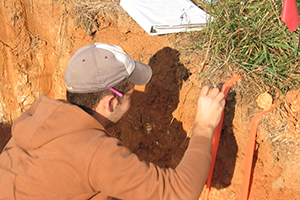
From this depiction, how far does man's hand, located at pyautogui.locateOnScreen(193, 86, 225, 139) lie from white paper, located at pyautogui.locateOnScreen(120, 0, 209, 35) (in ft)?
4.39

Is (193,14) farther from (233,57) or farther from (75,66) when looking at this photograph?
(75,66)

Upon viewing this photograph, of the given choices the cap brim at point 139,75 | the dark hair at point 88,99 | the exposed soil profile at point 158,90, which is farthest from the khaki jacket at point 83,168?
the exposed soil profile at point 158,90

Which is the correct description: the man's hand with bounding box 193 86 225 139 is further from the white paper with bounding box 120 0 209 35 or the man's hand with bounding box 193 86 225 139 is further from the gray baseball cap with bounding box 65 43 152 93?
the white paper with bounding box 120 0 209 35

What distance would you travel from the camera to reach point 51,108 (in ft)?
5.24

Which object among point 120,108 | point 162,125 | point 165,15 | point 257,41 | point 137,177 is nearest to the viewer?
point 137,177

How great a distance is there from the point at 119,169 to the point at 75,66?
76cm

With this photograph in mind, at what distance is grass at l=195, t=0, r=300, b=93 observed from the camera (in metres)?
2.26

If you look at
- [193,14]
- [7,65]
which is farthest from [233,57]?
[7,65]

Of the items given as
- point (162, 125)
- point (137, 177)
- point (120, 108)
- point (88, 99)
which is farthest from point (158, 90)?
point (137, 177)

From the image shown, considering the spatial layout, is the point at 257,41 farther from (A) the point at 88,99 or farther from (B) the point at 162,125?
(A) the point at 88,99

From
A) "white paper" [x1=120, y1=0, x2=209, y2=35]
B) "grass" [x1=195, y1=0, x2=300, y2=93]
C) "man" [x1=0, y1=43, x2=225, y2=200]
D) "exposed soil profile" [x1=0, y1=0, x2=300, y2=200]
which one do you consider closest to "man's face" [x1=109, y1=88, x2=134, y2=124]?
"man" [x1=0, y1=43, x2=225, y2=200]

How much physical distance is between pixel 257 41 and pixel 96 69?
152cm

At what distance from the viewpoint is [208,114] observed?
165 cm

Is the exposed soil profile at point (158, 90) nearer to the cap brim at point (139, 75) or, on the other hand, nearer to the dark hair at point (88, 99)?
the cap brim at point (139, 75)
